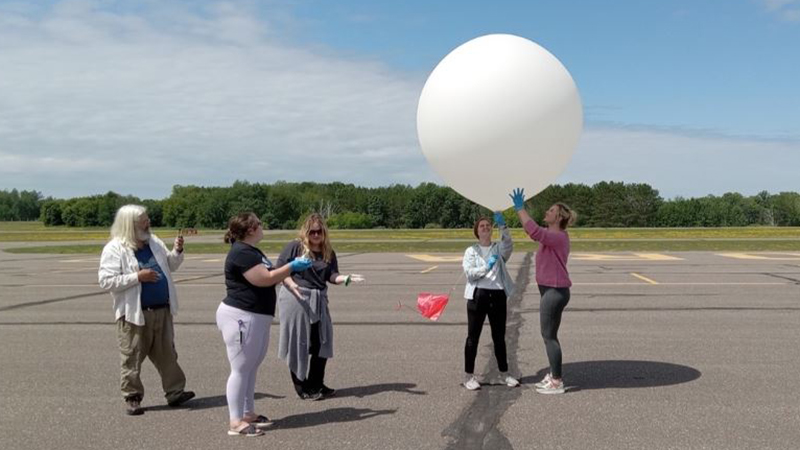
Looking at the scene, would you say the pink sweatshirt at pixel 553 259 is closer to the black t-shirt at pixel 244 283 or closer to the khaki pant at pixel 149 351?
the black t-shirt at pixel 244 283

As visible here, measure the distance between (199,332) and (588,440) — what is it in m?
6.07

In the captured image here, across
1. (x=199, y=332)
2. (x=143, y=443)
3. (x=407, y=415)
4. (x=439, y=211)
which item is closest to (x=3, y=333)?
(x=199, y=332)

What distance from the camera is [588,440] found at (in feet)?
15.6

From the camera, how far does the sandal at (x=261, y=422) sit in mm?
Answer: 5148

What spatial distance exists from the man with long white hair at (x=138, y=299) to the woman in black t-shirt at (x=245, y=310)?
858mm

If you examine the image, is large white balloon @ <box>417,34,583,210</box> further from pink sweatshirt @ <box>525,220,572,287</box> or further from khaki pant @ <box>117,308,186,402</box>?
khaki pant @ <box>117,308,186,402</box>

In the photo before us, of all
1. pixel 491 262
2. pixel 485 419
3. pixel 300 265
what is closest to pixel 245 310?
pixel 300 265

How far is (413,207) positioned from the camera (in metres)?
97.6

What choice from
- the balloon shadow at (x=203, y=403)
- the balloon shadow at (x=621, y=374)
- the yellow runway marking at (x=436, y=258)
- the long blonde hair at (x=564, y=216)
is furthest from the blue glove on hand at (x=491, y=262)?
the yellow runway marking at (x=436, y=258)

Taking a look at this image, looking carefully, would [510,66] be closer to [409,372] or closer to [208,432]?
[409,372]

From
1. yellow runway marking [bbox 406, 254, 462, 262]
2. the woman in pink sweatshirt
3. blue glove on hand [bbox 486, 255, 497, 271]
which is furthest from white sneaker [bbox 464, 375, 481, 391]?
yellow runway marking [bbox 406, 254, 462, 262]

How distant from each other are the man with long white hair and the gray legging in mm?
900

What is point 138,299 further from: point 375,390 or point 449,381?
point 449,381

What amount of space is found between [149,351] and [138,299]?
0.52 meters
